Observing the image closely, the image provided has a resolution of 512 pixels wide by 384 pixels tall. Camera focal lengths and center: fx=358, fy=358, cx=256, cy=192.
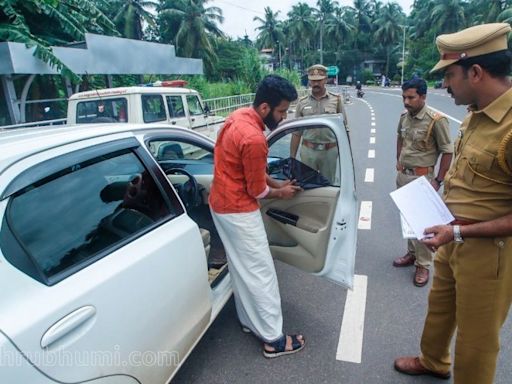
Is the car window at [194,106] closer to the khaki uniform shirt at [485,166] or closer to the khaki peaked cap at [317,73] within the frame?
the khaki peaked cap at [317,73]

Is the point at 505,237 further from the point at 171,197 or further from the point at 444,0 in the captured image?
the point at 444,0

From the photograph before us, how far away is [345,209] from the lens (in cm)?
246

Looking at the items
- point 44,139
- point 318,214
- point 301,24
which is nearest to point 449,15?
point 301,24

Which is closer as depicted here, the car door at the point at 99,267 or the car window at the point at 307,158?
the car door at the point at 99,267

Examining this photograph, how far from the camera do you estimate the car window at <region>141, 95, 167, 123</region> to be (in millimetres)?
6627

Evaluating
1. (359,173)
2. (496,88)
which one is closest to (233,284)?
(496,88)

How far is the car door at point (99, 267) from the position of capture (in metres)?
1.28

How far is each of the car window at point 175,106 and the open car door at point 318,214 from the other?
192 inches

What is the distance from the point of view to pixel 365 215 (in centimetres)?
491

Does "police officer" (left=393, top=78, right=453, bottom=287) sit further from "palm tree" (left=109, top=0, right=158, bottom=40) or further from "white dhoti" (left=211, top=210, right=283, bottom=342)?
"palm tree" (left=109, top=0, right=158, bottom=40)

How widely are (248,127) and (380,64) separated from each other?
75880 millimetres

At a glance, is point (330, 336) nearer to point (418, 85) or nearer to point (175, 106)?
point (418, 85)

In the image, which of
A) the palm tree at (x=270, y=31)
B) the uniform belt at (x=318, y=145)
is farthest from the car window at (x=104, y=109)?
the palm tree at (x=270, y=31)

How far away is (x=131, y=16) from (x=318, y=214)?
37.9 m
